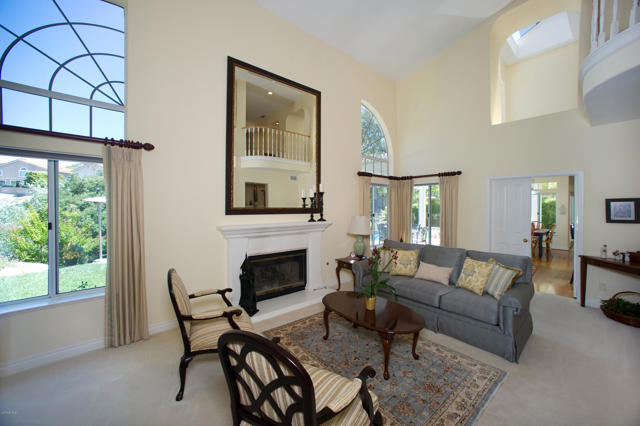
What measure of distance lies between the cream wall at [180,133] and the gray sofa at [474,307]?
238cm

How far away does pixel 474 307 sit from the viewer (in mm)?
2730

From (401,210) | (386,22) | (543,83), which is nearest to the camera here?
(386,22)

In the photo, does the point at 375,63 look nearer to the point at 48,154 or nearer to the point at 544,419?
the point at 48,154

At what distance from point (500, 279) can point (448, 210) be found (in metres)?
2.62

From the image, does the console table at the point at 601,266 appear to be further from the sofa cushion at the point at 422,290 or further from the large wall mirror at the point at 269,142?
the large wall mirror at the point at 269,142

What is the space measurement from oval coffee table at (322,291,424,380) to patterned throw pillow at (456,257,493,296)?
3.14ft

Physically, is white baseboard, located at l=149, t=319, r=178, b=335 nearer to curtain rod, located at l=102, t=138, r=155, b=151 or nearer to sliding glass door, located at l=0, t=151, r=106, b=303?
sliding glass door, located at l=0, t=151, r=106, b=303

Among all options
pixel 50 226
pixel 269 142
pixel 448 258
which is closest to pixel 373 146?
pixel 269 142

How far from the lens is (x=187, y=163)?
3.26m

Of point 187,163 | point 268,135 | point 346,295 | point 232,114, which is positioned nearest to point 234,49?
point 232,114

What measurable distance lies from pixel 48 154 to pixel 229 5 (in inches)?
120

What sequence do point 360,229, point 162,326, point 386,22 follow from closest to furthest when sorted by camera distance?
point 162,326 → point 386,22 → point 360,229

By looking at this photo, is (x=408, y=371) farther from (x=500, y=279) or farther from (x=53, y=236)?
(x=53, y=236)

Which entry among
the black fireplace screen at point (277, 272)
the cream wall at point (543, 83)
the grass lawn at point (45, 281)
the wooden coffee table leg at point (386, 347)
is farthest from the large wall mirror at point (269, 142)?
the cream wall at point (543, 83)
